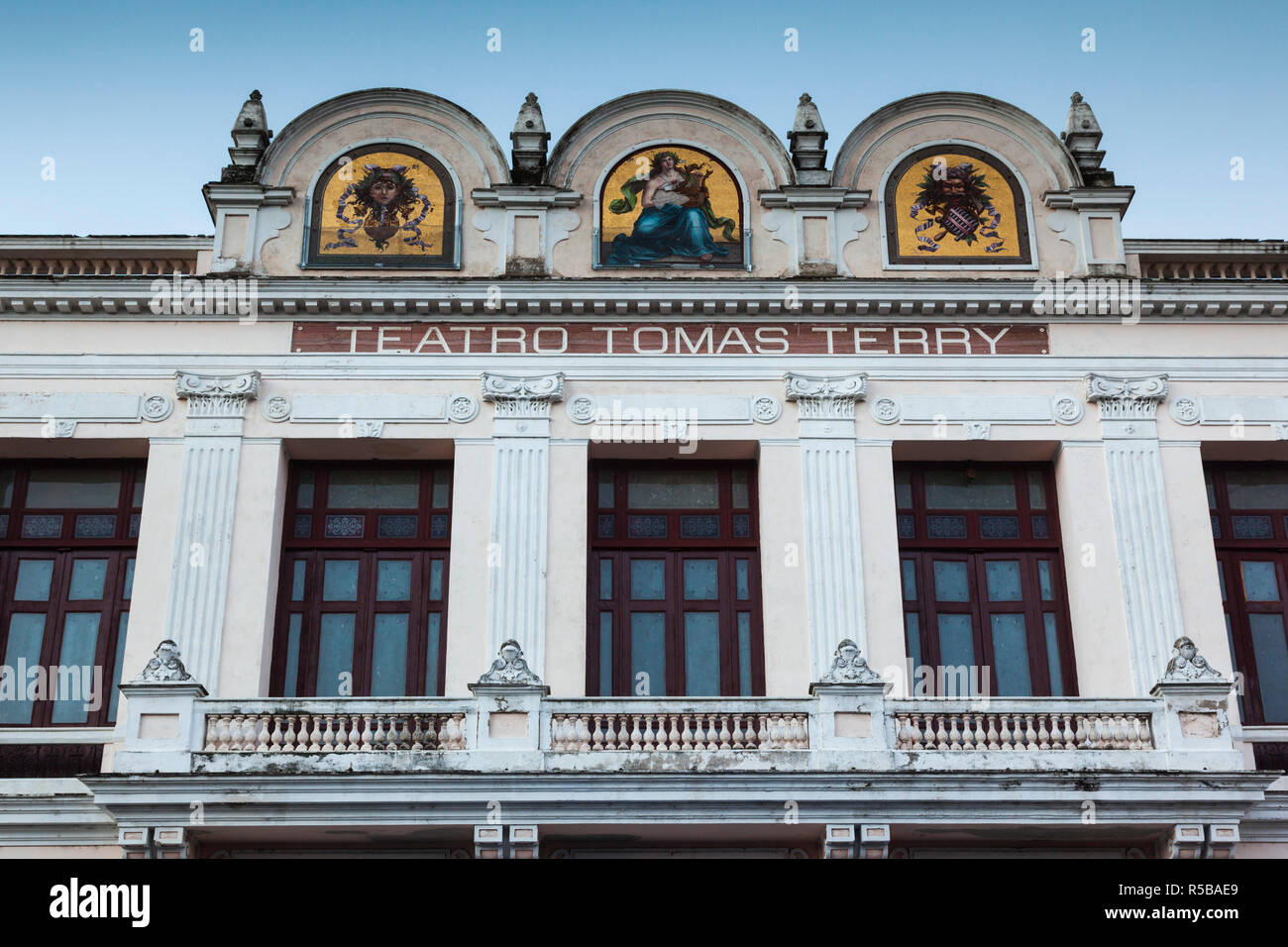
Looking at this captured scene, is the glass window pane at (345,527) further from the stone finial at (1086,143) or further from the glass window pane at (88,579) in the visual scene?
the stone finial at (1086,143)

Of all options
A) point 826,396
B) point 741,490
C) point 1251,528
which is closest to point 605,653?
point 741,490

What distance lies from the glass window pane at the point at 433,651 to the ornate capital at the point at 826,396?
4977 mm

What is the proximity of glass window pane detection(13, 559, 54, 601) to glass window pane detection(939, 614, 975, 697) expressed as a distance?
1064 centimetres

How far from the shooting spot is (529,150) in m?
20.3

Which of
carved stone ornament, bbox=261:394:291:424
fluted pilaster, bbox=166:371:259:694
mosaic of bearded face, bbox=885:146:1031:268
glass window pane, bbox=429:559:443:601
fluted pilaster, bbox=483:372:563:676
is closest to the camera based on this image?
fluted pilaster, bbox=166:371:259:694

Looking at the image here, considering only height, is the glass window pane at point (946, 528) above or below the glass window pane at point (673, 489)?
below

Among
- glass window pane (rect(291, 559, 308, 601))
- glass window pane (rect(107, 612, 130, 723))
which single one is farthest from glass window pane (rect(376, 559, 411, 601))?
glass window pane (rect(107, 612, 130, 723))

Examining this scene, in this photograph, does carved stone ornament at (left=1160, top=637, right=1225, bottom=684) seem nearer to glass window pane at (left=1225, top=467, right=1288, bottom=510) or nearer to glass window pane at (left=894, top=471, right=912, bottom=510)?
glass window pane at (left=1225, top=467, right=1288, bottom=510)

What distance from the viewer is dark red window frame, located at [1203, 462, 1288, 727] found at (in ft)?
60.6

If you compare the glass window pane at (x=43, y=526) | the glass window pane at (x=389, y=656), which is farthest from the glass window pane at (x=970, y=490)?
the glass window pane at (x=43, y=526)

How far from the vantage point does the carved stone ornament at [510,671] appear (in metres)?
16.2

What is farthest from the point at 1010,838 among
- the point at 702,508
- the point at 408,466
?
the point at 408,466

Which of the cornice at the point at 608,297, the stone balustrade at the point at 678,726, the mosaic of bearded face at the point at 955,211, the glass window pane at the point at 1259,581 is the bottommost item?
the stone balustrade at the point at 678,726
